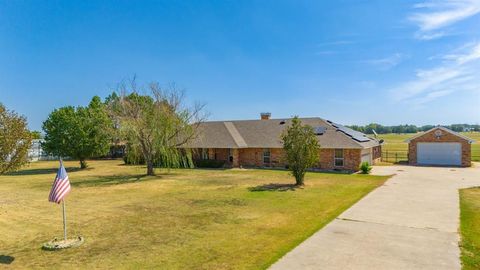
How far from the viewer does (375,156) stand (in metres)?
35.0

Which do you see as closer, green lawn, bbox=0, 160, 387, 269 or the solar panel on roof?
green lawn, bbox=0, 160, 387, 269

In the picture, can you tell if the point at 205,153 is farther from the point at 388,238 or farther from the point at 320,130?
the point at 388,238

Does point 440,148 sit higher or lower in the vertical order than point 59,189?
higher

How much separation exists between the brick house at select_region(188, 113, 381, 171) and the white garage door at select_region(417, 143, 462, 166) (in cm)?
433

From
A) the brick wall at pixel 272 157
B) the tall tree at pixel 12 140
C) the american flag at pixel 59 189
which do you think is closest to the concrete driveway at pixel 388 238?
the american flag at pixel 59 189

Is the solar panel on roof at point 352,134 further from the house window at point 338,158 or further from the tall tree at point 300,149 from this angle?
the tall tree at point 300,149

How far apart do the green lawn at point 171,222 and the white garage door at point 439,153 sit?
50.6ft

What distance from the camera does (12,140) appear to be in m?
10.9

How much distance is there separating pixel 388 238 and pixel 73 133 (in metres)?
29.9

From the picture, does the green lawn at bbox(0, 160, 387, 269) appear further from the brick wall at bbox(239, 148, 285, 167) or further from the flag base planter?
the brick wall at bbox(239, 148, 285, 167)

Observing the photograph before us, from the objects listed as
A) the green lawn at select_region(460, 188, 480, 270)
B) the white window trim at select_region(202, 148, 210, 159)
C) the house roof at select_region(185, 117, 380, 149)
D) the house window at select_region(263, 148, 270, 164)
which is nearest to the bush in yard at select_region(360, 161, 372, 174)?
the house roof at select_region(185, 117, 380, 149)

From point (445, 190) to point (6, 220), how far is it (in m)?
20.1

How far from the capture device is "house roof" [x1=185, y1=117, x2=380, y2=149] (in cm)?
2933

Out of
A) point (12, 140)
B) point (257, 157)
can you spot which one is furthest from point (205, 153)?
point (12, 140)
